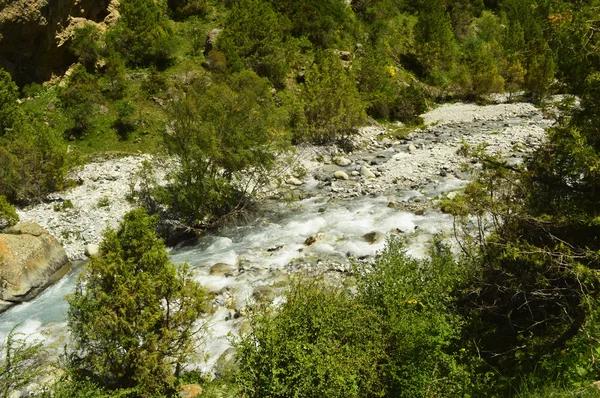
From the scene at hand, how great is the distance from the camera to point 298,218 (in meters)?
20.0

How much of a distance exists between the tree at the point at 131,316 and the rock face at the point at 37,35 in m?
26.3

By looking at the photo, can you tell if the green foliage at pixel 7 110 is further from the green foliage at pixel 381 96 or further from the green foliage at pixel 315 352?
the green foliage at pixel 381 96

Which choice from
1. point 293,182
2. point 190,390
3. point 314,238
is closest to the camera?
point 190,390

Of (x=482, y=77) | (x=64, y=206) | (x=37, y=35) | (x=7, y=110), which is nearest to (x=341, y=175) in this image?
(x=64, y=206)

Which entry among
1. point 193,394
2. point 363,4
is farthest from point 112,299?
point 363,4

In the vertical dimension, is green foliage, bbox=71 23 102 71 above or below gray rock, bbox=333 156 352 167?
above

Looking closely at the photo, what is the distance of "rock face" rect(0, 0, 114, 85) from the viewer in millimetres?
27516

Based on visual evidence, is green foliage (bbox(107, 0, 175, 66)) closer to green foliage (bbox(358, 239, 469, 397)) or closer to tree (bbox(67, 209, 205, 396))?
tree (bbox(67, 209, 205, 396))

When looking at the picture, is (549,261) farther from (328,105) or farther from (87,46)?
(87,46)

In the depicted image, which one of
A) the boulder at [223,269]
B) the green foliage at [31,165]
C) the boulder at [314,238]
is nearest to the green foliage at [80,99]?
the green foliage at [31,165]

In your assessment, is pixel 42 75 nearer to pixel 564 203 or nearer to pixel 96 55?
pixel 96 55

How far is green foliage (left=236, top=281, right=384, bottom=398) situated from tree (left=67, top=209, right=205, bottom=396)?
2.02 metres

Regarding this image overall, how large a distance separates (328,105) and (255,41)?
11.5 metres

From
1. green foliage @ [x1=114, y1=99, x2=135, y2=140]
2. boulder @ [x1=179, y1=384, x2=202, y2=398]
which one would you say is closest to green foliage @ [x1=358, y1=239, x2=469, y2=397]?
boulder @ [x1=179, y1=384, x2=202, y2=398]
